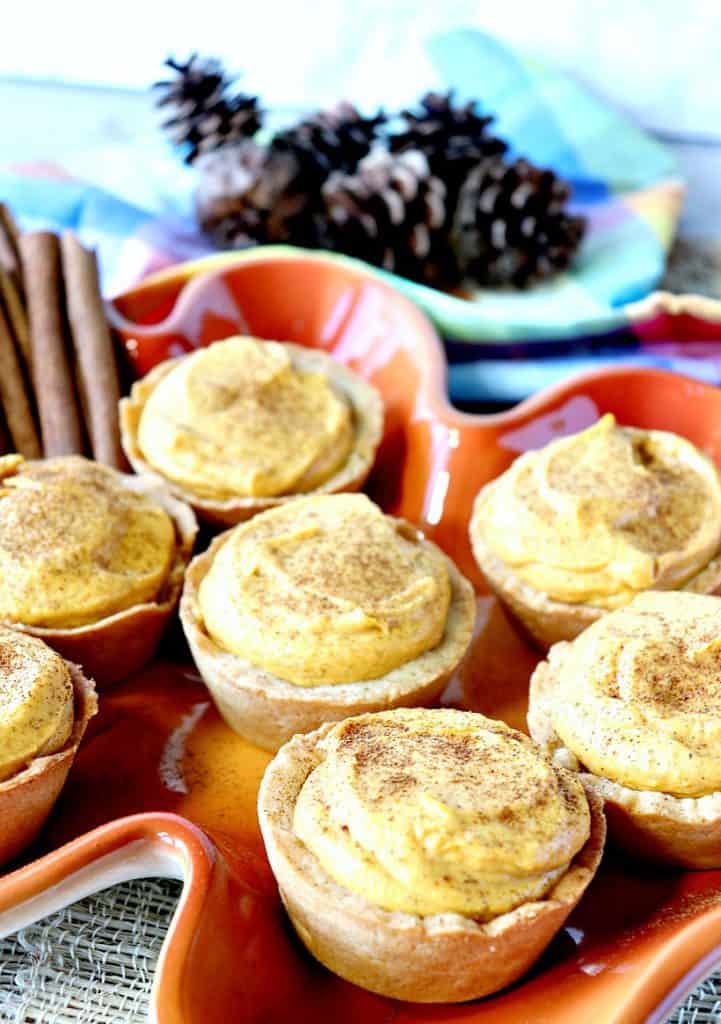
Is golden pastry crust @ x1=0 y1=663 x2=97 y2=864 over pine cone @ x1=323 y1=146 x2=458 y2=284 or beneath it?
beneath

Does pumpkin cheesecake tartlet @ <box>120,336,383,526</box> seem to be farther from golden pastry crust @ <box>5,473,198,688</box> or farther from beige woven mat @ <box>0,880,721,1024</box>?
beige woven mat @ <box>0,880,721,1024</box>

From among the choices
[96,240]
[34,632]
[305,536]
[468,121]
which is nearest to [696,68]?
[468,121]

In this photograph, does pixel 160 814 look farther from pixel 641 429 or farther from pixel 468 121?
pixel 468 121

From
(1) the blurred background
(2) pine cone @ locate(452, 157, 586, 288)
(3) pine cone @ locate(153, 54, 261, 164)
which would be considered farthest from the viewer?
(1) the blurred background

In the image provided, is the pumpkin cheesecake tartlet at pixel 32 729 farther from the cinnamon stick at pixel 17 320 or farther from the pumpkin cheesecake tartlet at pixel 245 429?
the cinnamon stick at pixel 17 320

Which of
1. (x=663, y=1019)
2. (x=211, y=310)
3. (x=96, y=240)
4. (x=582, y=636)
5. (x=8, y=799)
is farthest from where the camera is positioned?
(x=96, y=240)

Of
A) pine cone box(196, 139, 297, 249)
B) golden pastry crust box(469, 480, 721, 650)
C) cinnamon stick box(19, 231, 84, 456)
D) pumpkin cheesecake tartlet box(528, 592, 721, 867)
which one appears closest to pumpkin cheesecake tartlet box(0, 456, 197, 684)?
cinnamon stick box(19, 231, 84, 456)
